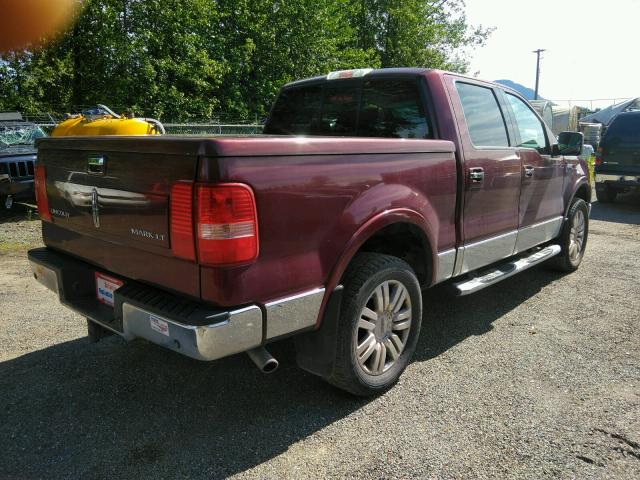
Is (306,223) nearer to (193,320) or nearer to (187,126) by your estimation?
(193,320)

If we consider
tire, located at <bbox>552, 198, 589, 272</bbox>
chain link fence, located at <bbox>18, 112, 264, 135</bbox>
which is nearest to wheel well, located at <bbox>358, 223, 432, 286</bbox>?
tire, located at <bbox>552, 198, 589, 272</bbox>

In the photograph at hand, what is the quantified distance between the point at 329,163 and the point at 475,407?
168 centimetres

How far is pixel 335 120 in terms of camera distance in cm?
412

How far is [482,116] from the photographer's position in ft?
13.2

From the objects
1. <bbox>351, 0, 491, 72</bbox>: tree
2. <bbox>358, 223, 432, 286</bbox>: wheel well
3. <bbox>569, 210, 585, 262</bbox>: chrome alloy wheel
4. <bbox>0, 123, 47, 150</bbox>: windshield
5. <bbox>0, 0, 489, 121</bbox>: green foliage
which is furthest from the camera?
<bbox>351, 0, 491, 72</bbox>: tree

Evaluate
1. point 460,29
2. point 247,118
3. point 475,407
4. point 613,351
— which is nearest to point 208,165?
point 475,407

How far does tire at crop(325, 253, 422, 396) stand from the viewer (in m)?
2.83

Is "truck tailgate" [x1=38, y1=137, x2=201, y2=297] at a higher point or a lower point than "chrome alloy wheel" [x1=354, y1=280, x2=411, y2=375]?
higher

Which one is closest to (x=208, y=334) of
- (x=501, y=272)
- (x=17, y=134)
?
(x=501, y=272)

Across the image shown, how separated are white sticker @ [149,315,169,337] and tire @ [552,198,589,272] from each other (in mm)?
4565

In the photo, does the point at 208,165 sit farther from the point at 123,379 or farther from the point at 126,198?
the point at 123,379

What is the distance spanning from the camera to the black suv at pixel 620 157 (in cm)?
1061

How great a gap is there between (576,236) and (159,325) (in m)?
5.07

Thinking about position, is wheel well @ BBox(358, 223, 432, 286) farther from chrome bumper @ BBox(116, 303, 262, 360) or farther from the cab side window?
the cab side window
